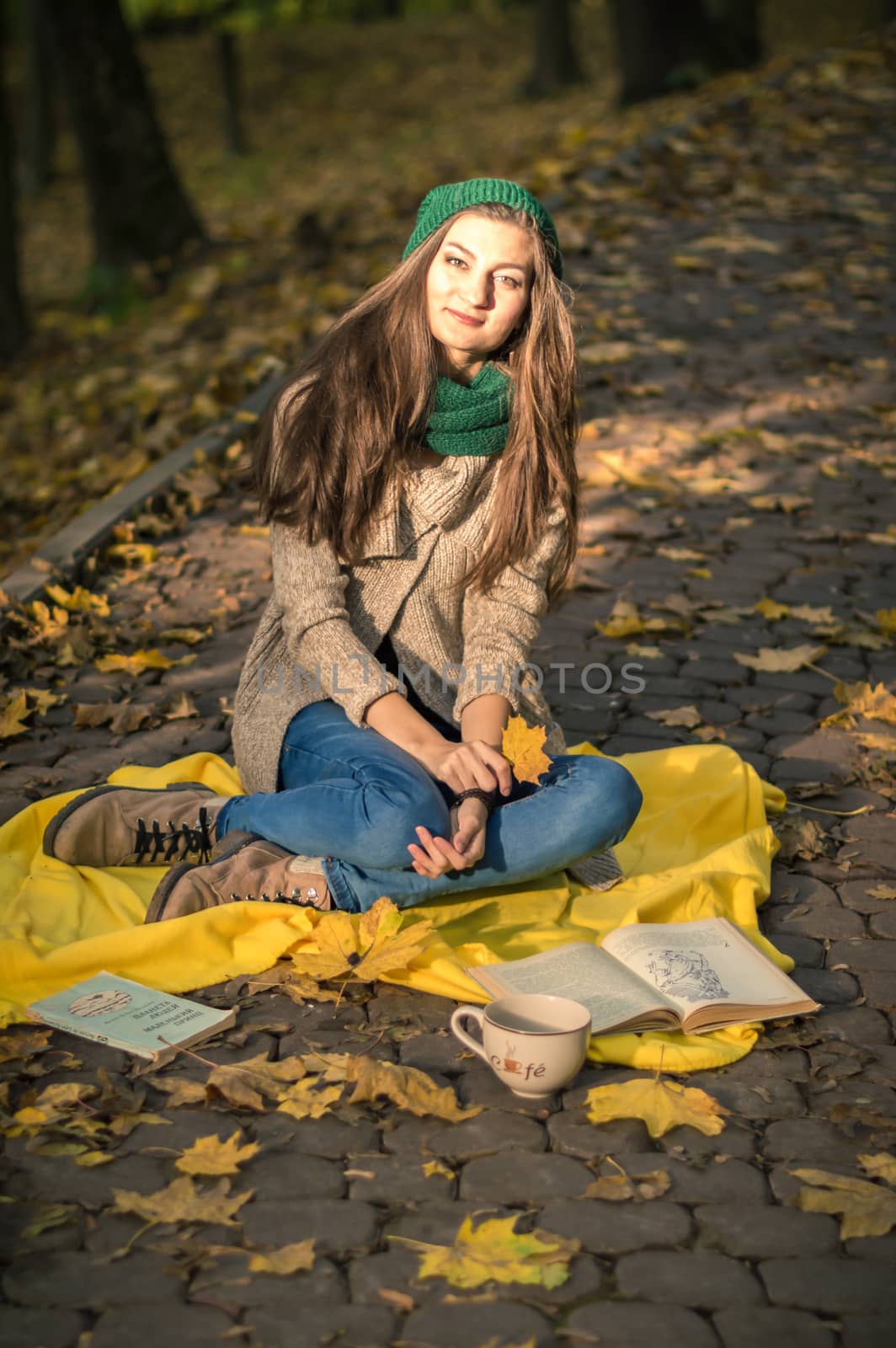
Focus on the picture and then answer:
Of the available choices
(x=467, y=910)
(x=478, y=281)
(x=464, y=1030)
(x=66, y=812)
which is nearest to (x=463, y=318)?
(x=478, y=281)

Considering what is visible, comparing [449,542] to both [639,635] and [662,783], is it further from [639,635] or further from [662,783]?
[639,635]

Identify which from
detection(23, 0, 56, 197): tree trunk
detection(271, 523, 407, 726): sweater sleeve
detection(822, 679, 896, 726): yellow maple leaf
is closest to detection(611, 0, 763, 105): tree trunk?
detection(23, 0, 56, 197): tree trunk

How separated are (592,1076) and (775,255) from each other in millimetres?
7979

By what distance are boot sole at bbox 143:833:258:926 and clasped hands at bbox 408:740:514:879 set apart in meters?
0.42

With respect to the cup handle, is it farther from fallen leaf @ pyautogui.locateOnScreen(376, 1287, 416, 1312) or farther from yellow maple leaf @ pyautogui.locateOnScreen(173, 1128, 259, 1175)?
fallen leaf @ pyautogui.locateOnScreen(376, 1287, 416, 1312)

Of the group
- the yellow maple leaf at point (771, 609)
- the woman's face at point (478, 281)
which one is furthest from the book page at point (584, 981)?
the yellow maple leaf at point (771, 609)

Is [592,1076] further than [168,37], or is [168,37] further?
[168,37]

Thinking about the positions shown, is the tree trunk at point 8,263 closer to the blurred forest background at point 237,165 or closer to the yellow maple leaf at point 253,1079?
the blurred forest background at point 237,165

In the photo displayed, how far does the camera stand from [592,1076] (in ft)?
8.41

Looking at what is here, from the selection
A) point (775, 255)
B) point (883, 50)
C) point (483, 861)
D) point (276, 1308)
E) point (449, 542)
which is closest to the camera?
point (276, 1308)

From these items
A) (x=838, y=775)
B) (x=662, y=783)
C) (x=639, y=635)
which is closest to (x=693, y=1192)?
(x=662, y=783)

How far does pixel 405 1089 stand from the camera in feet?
8.04

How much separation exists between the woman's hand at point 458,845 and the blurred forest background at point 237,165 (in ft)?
12.0

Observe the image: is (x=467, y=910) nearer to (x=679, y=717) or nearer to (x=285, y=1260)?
(x=285, y=1260)
